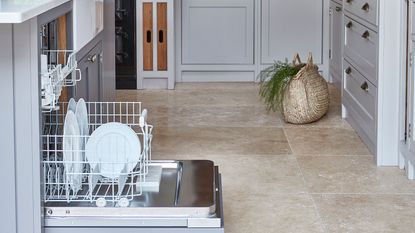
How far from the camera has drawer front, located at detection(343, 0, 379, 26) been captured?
4.22 meters

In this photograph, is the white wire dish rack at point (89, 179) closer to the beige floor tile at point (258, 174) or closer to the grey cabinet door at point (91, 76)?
the grey cabinet door at point (91, 76)

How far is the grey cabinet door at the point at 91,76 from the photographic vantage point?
319cm

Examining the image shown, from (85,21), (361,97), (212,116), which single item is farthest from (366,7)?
(85,21)

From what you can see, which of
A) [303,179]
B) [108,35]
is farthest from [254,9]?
[303,179]

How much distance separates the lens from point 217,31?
695 centimetres

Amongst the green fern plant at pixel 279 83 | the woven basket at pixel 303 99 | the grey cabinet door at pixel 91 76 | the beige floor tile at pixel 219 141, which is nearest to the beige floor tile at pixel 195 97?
the green fern plant at pixel 279 83

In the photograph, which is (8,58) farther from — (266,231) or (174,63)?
(174,63)

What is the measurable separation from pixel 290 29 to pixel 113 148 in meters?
4.72

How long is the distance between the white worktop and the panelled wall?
450cm

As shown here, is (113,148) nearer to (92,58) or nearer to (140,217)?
(140,217)

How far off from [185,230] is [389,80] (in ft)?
7.16

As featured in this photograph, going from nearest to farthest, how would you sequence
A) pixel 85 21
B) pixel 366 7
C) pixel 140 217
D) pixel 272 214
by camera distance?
pixel 140 217 < pixel 85 21 < pixel 272 214 < pixel 366 7

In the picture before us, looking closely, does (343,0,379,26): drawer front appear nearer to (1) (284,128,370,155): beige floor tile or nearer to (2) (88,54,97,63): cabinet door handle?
(1) (284,128,370,155): beige floor tile

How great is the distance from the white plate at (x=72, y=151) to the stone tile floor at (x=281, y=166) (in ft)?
3.08
